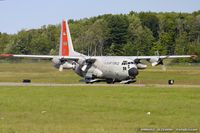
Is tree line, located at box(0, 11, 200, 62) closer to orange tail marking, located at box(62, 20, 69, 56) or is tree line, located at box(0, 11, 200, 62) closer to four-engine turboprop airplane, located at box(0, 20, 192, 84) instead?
orange tail marking, located at box(62, 20, 69, 56)

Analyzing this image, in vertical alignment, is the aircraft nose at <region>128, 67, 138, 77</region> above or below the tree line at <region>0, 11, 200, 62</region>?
below

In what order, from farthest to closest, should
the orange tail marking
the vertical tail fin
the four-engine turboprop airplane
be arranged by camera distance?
the orange tail marking → the vertical tail fin → the four-engine turboprop airplane

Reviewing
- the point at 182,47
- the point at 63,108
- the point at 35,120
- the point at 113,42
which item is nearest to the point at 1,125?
the point at 35,120

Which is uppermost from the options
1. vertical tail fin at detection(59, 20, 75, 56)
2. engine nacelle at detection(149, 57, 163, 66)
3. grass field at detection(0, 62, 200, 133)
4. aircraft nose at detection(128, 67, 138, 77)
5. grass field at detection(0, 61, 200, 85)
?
vertical tail fin at detection(59, 20, 75, 56)

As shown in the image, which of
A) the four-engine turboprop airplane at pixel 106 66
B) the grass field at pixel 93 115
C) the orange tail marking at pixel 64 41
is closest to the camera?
the grass field at pixel 93 115

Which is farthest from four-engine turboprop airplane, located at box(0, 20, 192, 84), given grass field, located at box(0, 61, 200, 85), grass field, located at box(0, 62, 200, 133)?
grass field, located at box(0, 62, 200, 133)

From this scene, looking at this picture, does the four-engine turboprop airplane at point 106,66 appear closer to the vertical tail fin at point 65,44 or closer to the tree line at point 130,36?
the vertical tail fin at point 65,44

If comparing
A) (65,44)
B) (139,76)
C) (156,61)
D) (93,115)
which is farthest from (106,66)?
(93,115)

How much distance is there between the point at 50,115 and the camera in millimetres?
23703

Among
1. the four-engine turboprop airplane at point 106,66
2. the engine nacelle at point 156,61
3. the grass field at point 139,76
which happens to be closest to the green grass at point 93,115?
the four-engine turboprop airplane at point 106,66

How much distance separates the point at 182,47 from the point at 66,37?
99.4 metres

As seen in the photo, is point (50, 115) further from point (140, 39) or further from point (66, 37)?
point (140, 39)

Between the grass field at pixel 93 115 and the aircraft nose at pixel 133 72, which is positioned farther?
the aircraft nose at pixel 133 72

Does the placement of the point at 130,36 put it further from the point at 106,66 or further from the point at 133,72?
the point at 133,72
